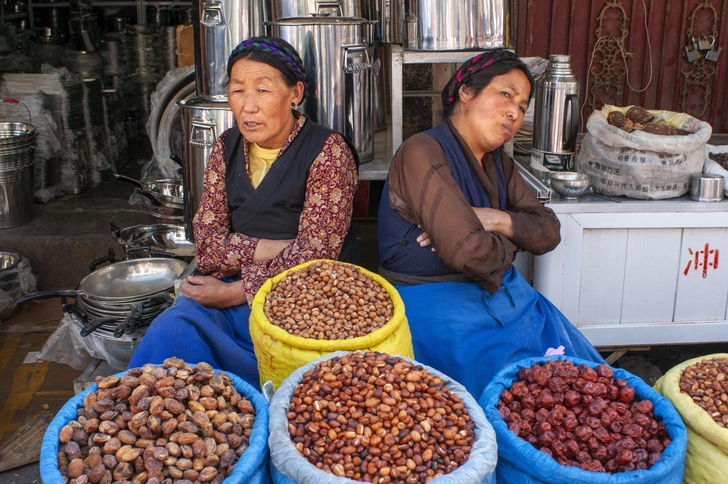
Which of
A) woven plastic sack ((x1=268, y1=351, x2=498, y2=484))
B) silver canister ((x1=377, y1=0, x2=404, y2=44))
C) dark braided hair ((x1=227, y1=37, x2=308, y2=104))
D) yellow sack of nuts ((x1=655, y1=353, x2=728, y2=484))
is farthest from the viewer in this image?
silver canister ((x1=377, y1=0, x2=404, y2=44))

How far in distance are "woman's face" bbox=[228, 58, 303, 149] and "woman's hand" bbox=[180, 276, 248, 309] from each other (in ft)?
1.73

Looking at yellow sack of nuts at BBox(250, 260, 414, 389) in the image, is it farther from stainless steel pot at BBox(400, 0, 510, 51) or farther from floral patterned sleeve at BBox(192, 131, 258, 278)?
stainless steel pot at BBox(400, 0, 510, 51)

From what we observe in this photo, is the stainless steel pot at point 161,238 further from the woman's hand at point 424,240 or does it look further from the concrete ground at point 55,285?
the woman's hand at point 424,240

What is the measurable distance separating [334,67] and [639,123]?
132cm

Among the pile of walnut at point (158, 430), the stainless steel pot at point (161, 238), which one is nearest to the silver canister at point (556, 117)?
the stainless steel pot at point (161, 238)

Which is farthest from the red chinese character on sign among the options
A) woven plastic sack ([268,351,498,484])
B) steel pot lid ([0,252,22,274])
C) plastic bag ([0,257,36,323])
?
steel pot lid ([0,252,22,274])

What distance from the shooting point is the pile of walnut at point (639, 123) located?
2804 millimetres

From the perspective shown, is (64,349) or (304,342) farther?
(64,349)

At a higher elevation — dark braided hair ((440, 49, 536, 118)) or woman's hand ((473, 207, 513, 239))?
dark braided hair ((440, 49, 536, 118))

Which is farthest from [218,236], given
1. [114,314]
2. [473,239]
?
[473,239]

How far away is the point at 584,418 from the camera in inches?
63.9

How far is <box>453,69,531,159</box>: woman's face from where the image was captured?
2322mm

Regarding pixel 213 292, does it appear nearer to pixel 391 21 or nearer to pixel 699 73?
pixel 391 21

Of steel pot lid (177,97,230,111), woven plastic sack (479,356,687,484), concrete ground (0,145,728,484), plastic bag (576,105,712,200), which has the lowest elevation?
concrete ground (0,145,728,484)
